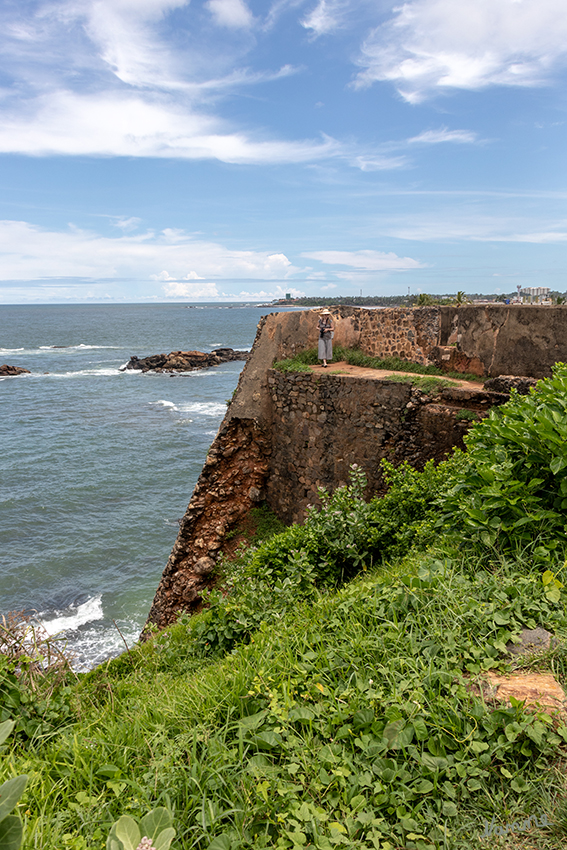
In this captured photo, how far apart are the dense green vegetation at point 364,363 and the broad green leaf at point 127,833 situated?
305 inches

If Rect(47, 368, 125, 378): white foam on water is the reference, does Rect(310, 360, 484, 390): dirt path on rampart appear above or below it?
above

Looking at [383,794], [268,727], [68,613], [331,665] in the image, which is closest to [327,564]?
[331,665]

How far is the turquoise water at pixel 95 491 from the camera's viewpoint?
472 inches

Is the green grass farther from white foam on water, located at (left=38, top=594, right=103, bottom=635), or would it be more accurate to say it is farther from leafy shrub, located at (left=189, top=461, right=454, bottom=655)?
white foam on water, located at (left=38, top=594, right=103, bottom=635)


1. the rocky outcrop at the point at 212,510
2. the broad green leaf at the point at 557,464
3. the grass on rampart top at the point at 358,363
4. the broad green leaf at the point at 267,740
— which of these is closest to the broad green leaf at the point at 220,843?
the broad green leaf at the point at 267,740

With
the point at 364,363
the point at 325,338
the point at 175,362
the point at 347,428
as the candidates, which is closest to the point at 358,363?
the point at 364,363

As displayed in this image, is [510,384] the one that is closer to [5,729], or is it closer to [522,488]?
[522,488]

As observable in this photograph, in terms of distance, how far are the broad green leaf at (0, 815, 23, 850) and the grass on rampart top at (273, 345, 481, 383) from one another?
26.8 feet

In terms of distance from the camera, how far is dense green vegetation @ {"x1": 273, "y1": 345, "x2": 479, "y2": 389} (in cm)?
893

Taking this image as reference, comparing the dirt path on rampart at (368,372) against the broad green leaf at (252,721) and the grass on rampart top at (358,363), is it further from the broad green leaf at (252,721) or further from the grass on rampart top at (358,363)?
the broad green leaf at (252,721)

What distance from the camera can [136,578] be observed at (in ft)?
42.2

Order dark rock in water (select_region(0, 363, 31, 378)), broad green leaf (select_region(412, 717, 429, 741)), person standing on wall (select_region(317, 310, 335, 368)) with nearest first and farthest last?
broad green leaf (select_region(412, 717, 429, 741)) < person standing on wall (select_region(317, 310, 335, 368)) < dark rock in water (select_region(0, 363, 31, 378))

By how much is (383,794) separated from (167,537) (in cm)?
1341

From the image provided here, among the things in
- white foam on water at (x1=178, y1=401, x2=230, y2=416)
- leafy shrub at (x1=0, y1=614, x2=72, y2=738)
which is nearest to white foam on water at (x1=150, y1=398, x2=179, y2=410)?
white foam on water at (x1=178, y1=401, x2=230, y2=416)
